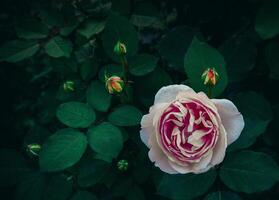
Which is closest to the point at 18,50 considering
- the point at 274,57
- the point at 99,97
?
the point at 99,97

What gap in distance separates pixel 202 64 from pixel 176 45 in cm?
20

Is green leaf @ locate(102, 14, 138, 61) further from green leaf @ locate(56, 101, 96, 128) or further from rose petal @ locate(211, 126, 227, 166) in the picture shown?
rose petal @ locate(211, 126, 227, 166)

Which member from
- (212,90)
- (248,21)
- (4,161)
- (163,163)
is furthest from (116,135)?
(248,21)

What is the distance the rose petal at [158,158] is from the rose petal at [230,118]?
14cm

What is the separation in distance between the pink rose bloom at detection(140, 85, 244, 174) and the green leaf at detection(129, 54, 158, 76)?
0.20 m

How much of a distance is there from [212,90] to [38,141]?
1.80 ft

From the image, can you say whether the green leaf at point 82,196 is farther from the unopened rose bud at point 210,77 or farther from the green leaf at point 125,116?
the unopened rose bud at point 210,77

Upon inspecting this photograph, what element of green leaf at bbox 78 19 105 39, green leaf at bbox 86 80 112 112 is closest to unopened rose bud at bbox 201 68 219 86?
green leaf at bbox 86 80 112 112

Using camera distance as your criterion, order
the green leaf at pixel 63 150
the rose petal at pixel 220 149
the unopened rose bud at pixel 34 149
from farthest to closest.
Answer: the unopened rose bud at pixel 34 149 → the green leaf at pixel 63 150 → the rose petal at pixel 220 149

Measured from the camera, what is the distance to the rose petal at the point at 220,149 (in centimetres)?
79

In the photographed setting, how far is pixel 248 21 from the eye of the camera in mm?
Result: 1313

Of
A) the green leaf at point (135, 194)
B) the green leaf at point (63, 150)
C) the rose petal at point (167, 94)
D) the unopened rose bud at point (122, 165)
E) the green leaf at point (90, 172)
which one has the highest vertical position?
the rose petal at point (167, 94)

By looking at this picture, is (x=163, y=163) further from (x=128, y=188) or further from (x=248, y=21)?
(x=248, y=21)

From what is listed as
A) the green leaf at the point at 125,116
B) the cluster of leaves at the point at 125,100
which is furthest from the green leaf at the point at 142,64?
the green leaf at the point at 125,116
